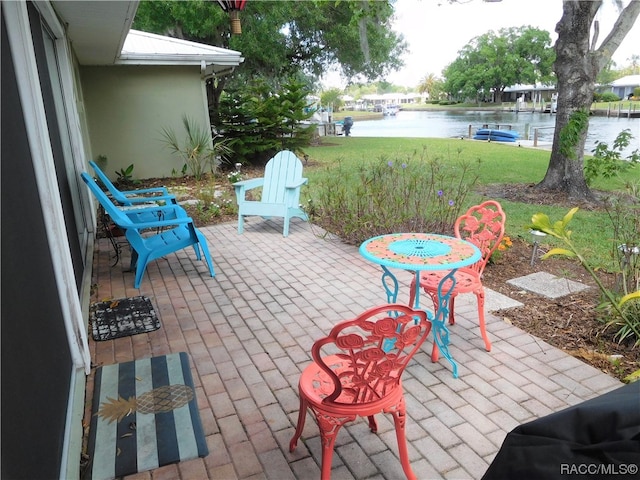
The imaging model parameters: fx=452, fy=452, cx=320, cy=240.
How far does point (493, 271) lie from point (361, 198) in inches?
61.0

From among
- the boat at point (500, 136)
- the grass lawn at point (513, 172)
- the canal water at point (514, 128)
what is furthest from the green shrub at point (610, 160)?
the boat at point (500, 136)

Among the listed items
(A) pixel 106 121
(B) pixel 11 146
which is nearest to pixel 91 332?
(B) pixel 11 146

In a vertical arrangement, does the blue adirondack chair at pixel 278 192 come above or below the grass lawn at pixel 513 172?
above

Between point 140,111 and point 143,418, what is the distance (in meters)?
7.62

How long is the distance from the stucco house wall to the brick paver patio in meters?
4.95

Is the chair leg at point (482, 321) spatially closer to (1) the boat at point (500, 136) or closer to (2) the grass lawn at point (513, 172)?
(2) the grass lawn at point (513, 172)

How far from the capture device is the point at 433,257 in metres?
2.47

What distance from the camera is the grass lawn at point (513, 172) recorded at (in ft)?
16.7

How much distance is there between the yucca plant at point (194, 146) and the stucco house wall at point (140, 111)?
0.09 m

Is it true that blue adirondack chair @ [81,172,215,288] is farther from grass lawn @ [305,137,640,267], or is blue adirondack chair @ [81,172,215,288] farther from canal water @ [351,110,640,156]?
canal water @ [351,110,640,156]

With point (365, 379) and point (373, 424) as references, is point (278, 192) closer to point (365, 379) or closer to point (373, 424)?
point (373, 424)

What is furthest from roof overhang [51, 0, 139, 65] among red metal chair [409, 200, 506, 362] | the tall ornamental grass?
red metal chair [409, 200, 506, 362]

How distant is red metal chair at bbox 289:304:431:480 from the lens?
152 cm

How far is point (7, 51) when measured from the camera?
6.64ft
